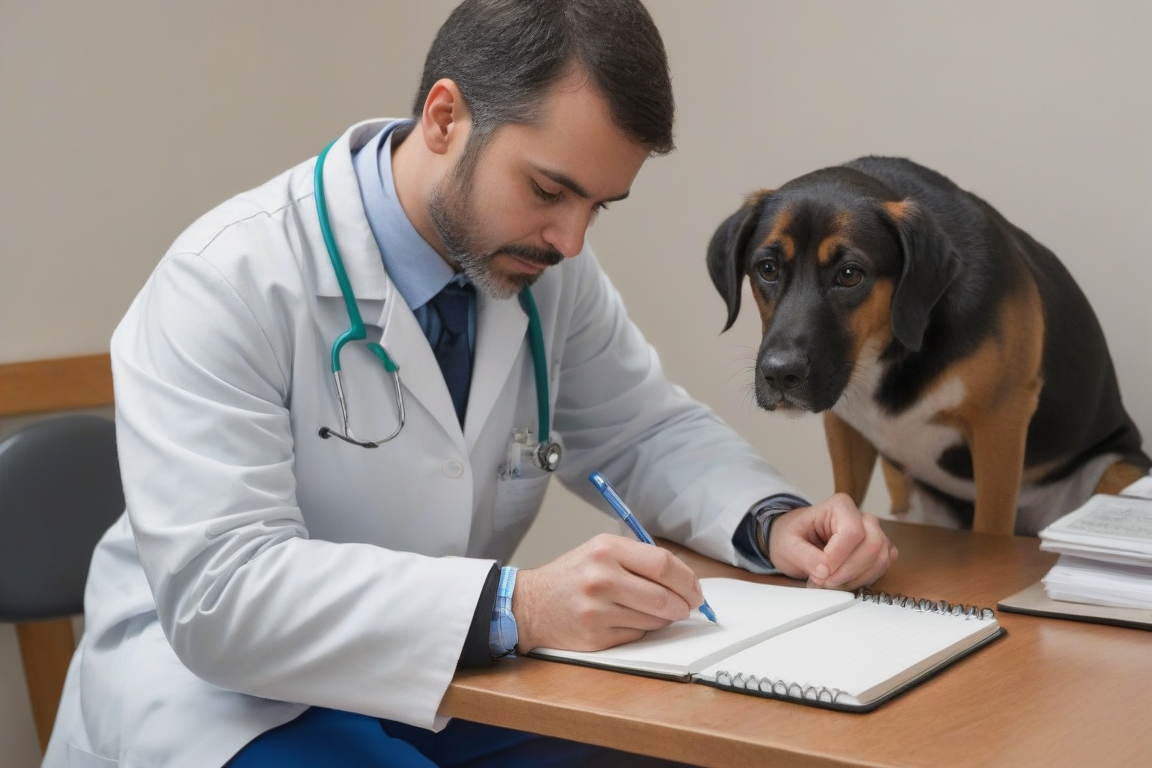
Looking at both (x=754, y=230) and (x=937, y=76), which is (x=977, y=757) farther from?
(x=937, y=76)

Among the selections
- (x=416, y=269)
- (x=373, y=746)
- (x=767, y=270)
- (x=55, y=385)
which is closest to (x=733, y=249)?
A: (x=767, y=270)

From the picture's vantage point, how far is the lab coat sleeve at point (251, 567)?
1.03 meters

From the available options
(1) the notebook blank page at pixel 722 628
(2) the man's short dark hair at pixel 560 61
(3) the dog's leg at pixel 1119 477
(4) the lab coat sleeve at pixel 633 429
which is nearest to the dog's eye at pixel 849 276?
(4) the lab coat sleeve at pixel 633 429

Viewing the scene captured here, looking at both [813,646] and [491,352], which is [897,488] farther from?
[813,646]

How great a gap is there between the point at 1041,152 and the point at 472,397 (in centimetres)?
125

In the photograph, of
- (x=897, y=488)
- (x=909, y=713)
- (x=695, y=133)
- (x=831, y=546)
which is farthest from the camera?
(x=695, y=133)

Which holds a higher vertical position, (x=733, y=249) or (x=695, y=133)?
(x=695, y=133)

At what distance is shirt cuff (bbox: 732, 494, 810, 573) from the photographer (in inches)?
54.0

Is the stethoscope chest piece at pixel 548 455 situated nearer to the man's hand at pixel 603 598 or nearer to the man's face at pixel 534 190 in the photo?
the man's face at pixel 534 190

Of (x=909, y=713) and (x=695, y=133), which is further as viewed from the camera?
(x=695, y=133)

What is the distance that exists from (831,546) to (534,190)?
1.73ft

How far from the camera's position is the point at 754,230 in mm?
1677

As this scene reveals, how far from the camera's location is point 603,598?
1.03m

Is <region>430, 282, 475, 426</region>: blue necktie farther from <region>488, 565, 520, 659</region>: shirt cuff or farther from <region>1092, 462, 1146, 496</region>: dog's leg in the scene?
<region>1092, 462, 1146, 496</region>: dog's leg
